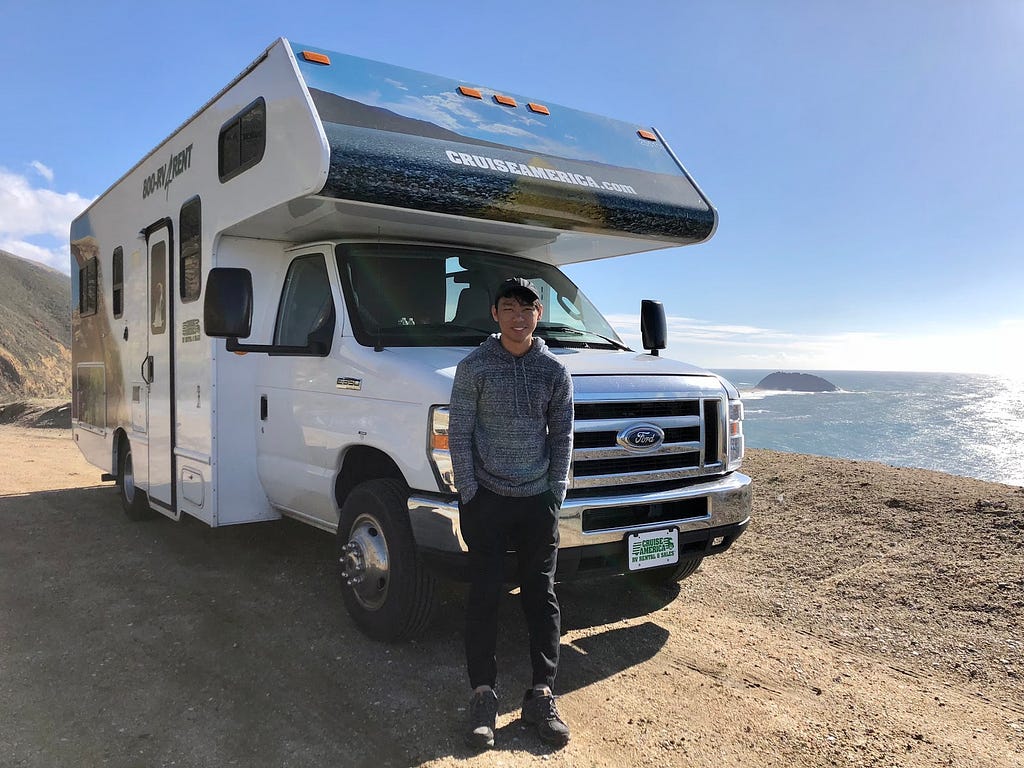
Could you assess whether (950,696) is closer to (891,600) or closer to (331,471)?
(891,600)

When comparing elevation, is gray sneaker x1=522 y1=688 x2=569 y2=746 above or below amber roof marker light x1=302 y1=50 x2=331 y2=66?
below

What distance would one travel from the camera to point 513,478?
336cm

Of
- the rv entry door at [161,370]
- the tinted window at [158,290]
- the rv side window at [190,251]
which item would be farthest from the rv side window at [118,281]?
the rv side window at [190,251]

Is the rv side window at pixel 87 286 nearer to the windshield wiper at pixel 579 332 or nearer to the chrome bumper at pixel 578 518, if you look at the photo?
the windshield wiper at pixel 579 332

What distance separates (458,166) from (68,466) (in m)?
10.2

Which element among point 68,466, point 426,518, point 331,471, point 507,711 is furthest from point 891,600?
point 68,466

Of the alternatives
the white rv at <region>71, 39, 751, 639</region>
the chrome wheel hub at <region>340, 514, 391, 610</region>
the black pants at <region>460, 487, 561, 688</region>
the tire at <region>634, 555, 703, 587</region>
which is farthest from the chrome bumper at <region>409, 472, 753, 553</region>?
the tire at <region>634, 555, 703, 587</region>

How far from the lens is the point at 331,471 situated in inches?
184

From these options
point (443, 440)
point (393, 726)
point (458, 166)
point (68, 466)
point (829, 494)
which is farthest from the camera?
point (68, 466)

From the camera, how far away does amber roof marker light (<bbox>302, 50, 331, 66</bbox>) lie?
4430 millimetres

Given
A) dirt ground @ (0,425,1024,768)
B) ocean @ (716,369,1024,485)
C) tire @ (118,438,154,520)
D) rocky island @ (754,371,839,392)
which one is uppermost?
tire @ (118,438,154,520)

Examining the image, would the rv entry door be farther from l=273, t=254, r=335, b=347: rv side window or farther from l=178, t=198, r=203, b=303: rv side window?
l=273, t=254, r=335, b=347: rv side window

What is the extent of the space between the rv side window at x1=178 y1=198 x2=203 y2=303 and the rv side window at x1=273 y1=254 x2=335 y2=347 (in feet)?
2.60

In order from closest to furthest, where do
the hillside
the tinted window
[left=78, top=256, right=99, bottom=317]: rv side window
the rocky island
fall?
the tinted window < [left=78, top=256, right=99, bottom=317]: rv side window < the hillside < the rocky island
